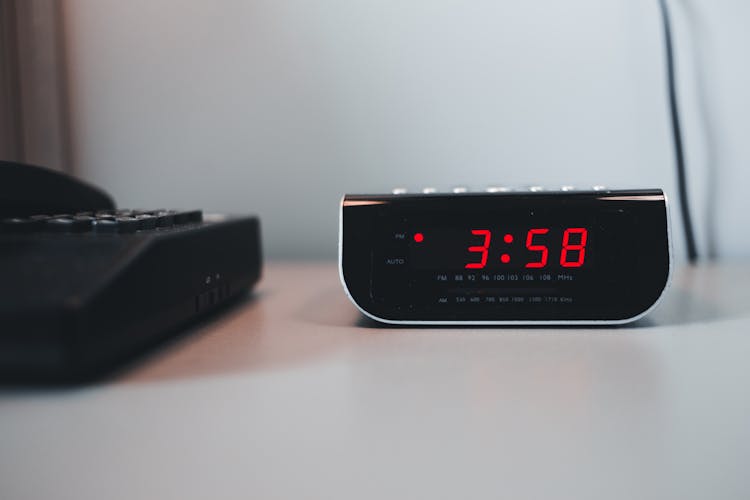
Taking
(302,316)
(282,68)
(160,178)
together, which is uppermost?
(282,68)

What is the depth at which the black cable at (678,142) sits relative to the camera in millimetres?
861

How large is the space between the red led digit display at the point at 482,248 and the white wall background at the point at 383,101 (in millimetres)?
376

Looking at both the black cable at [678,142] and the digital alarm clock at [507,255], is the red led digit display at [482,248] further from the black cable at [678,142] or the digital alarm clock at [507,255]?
the black cable at [678,142]

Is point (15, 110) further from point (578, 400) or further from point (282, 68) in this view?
point (578, 400)

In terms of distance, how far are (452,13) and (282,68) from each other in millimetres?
239

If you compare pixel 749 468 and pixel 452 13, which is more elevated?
pixel 452 13

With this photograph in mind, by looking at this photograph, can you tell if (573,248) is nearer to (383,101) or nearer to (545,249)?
(545,249)

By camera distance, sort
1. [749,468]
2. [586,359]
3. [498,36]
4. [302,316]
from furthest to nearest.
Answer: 1. [498,36]
2. [302,316]
3. [586,359]
4. [749,468]

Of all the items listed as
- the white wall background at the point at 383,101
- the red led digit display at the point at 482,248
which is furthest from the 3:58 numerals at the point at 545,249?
the white wall background at the point at 383,101

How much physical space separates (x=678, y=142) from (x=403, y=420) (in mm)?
703

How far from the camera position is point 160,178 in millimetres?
→ 959

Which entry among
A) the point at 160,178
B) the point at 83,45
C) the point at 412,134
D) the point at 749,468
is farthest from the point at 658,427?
the point at 83,45

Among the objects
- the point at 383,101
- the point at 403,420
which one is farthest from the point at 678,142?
the point at 403,420

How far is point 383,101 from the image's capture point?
906 mm
